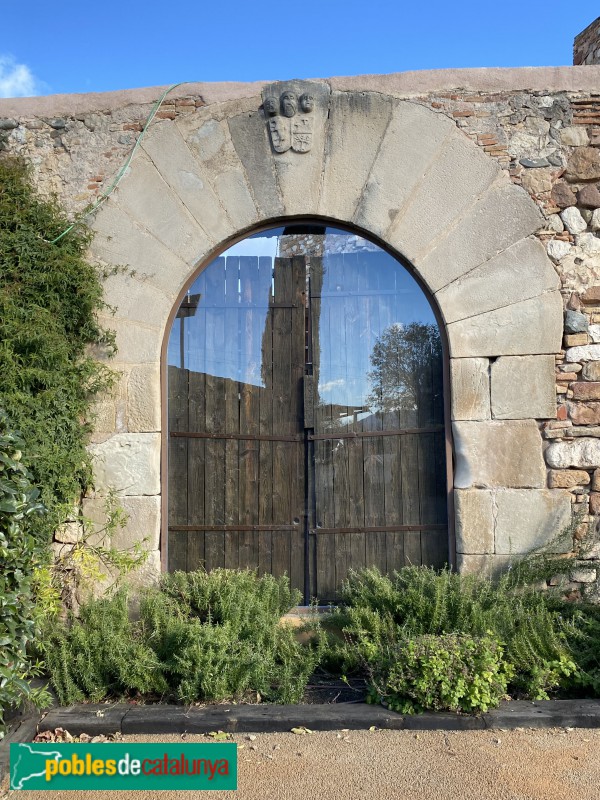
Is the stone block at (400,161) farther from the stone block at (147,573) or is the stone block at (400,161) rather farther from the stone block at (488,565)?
the stone block at (147,573)

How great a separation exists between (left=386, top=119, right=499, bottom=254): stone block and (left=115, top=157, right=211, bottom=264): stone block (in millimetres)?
1201

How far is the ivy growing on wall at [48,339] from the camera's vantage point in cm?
416

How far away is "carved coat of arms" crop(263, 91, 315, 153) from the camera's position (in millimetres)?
4602

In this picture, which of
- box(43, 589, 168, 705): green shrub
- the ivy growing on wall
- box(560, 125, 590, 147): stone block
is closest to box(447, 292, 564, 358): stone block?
box(560, 125, 590, 147): stone block

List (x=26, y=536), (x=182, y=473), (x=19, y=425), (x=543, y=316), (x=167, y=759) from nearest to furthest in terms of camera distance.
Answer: (x=167, y=759) < (x=26, y=536) < (x=19, y=425) < (x=543, y=316) < (x=182, y=473)

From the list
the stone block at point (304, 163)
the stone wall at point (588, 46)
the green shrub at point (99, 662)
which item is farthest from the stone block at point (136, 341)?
the stone wall at point (588, 46)

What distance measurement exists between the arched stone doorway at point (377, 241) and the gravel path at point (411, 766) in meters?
1.25

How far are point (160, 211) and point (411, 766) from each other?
11.0 feet

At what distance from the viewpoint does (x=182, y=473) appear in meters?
4.70

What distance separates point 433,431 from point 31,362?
2.41 m

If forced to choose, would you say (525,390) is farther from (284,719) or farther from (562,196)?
(284,719)

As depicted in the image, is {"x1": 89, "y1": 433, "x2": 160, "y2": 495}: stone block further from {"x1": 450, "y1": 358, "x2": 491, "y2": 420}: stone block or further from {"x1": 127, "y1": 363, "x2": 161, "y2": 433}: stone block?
{"x1": 450, "y1": 358, "x2": 491, "y2": 420}: stone block

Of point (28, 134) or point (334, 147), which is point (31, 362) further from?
point (334, 147)

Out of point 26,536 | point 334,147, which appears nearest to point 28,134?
point 334,147
